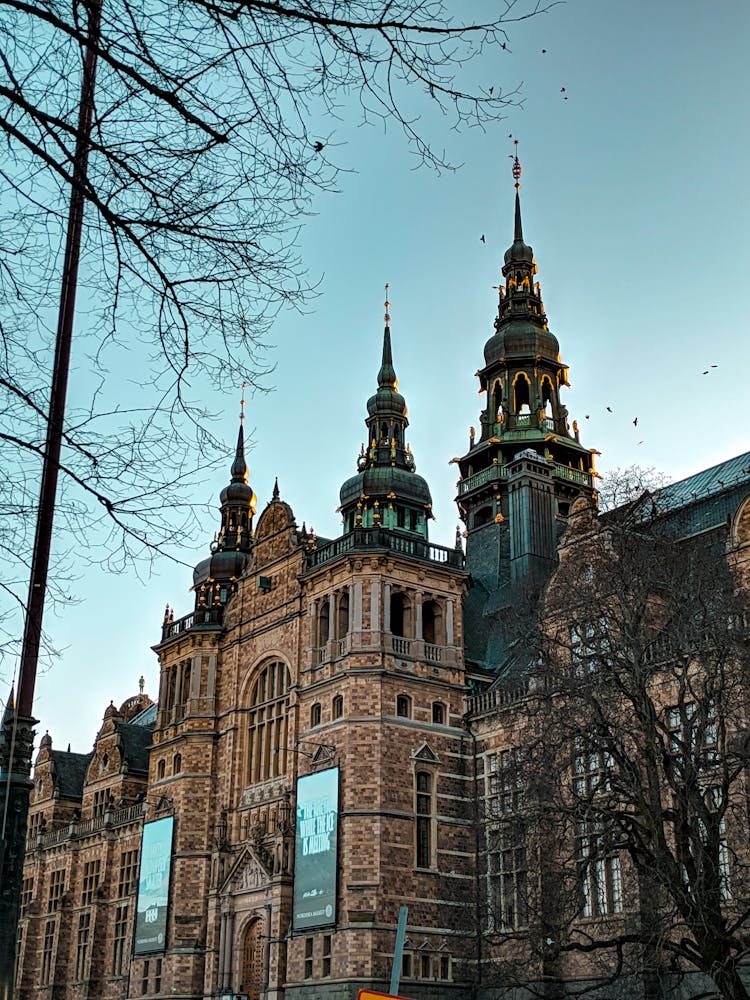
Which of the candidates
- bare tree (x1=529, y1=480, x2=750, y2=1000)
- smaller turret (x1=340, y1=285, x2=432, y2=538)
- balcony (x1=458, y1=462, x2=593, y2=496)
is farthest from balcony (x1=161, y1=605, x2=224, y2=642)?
bare tree (x1=529, y1=480, x2=750, y2=1000)

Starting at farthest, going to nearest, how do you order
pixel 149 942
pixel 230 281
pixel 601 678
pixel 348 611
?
pixel 149 942 → pixel 348 611 → pixel 601 678 → pixel 230 281

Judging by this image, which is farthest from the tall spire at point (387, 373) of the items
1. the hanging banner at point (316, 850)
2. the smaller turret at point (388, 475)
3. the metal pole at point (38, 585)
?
the metal pole at point (38, 585)

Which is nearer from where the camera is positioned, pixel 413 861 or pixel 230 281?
pixel 230 281

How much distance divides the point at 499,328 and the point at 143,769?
27.9m

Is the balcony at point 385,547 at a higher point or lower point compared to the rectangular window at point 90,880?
higher

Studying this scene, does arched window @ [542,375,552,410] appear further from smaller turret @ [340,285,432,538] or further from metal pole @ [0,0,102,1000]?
metal pole @ [0,0,102,1000]

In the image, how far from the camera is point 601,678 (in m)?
23.8

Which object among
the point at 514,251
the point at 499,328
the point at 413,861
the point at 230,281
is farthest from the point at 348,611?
the point at 230,281

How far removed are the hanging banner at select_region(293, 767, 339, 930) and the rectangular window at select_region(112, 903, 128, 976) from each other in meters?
14.9

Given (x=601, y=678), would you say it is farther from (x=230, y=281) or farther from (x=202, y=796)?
(x=202, y=796)

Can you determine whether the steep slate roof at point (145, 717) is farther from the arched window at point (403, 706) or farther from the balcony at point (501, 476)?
the arched window at point (403, 706)

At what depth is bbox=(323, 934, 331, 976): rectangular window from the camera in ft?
122

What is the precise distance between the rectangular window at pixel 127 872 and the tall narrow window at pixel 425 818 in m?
18.2

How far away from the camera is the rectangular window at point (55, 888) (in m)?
58.6
